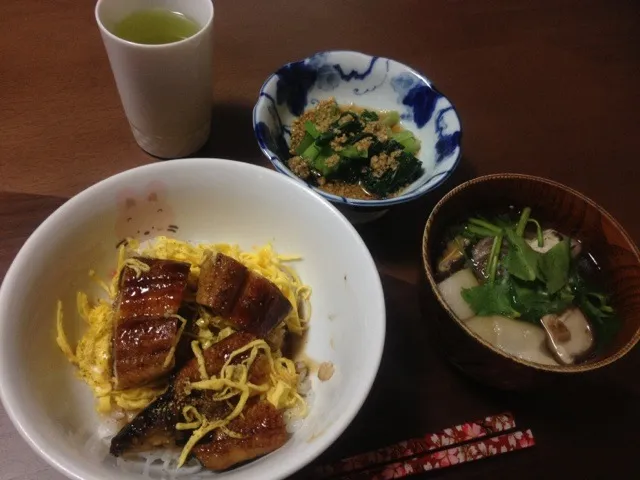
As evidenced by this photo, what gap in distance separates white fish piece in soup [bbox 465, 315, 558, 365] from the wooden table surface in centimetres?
14

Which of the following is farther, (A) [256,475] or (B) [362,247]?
(B) [362,247]

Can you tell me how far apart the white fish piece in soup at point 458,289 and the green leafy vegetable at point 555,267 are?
0.14 metres

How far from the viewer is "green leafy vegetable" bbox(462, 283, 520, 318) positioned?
111 cm

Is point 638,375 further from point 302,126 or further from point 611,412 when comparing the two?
point 302,126

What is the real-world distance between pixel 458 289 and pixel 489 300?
65 mm

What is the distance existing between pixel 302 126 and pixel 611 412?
1.01 metres

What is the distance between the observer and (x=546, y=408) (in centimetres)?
114

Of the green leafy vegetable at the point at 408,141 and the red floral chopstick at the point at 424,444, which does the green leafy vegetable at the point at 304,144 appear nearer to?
the green leafy vegetable at the point at 408,141

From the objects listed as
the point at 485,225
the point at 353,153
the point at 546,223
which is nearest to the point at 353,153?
the point at 353,153

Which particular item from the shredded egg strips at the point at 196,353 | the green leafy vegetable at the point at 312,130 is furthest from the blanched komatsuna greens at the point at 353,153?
the shredded egg strips at the point at 196,353

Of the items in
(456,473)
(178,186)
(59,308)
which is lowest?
(456,473)

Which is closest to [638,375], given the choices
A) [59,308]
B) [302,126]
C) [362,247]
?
[362,247]

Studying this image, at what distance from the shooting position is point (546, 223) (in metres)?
1.24

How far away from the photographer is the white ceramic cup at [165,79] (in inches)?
46.4
